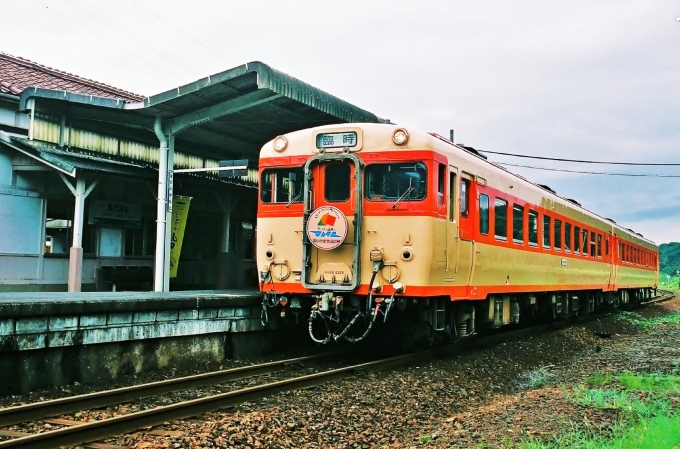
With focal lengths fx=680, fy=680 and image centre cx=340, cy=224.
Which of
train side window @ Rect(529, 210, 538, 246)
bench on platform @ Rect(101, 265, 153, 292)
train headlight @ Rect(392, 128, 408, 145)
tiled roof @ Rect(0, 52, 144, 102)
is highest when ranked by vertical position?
tiled roof @ Rect(0, 52, 144, 102)

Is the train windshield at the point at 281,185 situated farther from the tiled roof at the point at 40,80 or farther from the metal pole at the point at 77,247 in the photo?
the tiled roof at the point at 40,80

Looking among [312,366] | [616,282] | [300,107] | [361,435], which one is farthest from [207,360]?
[616,282]

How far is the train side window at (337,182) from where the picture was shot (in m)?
9.29

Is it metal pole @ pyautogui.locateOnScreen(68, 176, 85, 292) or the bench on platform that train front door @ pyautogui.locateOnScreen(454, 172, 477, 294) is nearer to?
metal pole @ pyautogui.locateOnScreen(68, 176, 85, 292)

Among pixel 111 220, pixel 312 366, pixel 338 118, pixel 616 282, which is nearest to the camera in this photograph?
pixel 312 366

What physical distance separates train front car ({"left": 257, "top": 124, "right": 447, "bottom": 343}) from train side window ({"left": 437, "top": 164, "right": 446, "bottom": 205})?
38mm

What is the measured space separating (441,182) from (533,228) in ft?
15.6

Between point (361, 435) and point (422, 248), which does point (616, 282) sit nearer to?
point (422, 248)

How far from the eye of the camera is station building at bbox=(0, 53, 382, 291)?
12656 mm

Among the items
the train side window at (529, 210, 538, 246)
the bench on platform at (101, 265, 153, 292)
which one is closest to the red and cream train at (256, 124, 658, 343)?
the train side window at (529, 210, 538, 246)

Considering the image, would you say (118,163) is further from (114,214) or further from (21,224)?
(21,224)

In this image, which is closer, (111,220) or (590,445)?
(590,445)

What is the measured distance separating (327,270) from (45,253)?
7.85 m

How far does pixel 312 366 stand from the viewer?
926 cm
